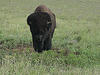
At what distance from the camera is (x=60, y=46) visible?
35.6 feet

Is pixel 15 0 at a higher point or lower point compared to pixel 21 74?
lower

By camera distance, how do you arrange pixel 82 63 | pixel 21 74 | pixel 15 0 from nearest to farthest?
pixel 21 74 < pixel 82 63 < pixel 15 0

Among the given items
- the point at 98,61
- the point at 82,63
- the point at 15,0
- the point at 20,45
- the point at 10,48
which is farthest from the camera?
the point at 15,0

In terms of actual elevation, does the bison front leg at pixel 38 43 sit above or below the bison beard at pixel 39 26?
below

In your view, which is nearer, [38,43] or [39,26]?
[39,26]

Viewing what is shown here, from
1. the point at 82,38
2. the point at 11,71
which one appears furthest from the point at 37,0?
the point at 11,71

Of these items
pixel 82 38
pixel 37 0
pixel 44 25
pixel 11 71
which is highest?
pixel 11 71

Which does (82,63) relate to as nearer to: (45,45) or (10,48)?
(45,45)

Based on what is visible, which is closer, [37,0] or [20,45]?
[20,45]

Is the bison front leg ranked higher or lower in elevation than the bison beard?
lower

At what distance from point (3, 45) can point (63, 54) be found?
285 centimetres

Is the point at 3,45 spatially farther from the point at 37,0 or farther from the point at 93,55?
→ the point at 37,0

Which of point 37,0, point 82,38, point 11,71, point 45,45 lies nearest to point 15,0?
point 37,0

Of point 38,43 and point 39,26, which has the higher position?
point 39,26
